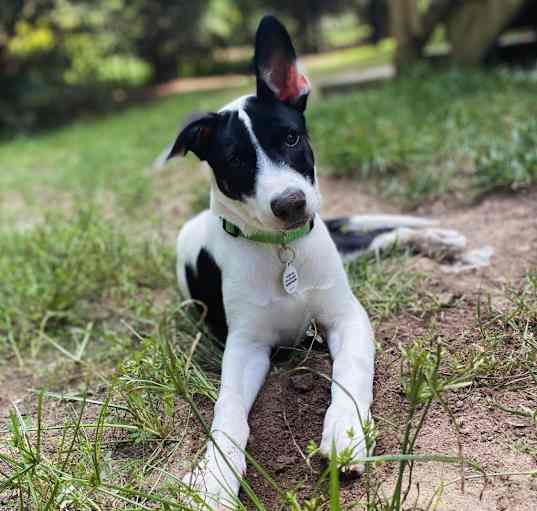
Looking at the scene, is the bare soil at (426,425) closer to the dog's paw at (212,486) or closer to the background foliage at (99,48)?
the dog's paw at (212,486)

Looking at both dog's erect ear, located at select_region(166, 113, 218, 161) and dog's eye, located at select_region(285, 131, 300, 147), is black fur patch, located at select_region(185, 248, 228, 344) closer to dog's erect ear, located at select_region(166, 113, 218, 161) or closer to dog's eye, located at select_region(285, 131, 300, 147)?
dog's erect ear, located at select_region(166, 113, 218, 161)

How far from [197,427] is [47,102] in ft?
36.6

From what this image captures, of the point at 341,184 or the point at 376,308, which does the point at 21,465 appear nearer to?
the point at 376,308

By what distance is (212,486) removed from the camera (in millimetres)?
2055

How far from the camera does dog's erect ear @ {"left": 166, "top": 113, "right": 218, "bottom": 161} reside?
267 cm

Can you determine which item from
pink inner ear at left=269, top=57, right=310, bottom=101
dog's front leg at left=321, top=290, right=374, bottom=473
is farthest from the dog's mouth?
pink inner ear at left=269, top=57, right=310, bottom=101

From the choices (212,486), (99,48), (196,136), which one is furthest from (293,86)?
(99,48)

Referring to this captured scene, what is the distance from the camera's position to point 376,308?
311cm

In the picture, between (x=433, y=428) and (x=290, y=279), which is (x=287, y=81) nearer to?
(x=290, y=279)

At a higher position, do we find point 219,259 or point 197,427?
point 219,259

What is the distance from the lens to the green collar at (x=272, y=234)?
107 inches

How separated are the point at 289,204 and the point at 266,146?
300 mm

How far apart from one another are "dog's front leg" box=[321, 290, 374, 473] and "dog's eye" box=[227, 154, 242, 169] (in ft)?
2.28

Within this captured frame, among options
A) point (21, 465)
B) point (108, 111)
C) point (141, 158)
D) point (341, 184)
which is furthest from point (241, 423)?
point (108, 111)
